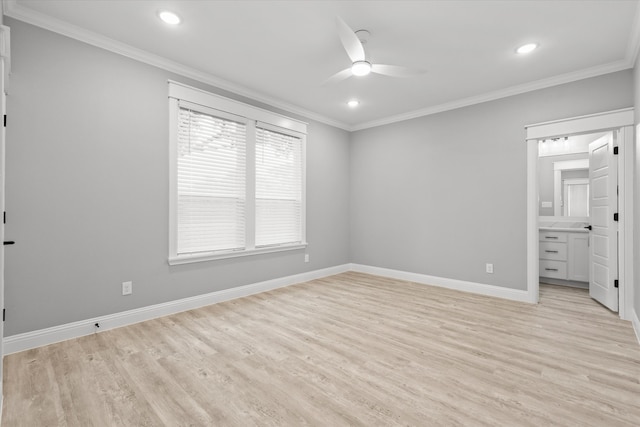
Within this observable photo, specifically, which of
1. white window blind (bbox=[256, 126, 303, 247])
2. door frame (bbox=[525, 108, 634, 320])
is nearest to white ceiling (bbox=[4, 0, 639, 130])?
door frame (bbox=[525, 108, 634, 320])

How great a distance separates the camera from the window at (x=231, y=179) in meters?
3.43

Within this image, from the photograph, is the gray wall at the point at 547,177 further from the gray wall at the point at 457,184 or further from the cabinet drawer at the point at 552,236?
the gray wall at the point at 457,184

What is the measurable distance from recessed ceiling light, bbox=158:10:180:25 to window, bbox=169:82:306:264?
32.4 inches

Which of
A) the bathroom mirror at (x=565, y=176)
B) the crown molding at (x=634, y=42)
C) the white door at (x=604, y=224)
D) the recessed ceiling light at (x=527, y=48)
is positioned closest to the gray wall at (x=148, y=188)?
the crown molding at (x=634, y=42)

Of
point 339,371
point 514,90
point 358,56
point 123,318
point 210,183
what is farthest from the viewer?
point 514,90

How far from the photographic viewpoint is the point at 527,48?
9.75 ft

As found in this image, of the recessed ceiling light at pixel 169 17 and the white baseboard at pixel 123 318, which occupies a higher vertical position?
the recessed ceiling light at pixel 169 17

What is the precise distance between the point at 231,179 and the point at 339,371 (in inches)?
106

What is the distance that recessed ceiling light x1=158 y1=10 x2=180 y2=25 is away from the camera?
2488 millimetres

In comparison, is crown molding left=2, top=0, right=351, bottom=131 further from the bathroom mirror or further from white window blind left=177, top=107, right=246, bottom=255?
the bathroom mirror

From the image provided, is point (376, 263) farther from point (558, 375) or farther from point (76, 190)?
point (76, 190)

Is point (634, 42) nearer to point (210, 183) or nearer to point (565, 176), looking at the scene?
point (565, 176)

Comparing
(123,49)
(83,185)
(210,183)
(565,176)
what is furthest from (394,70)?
(565,176)

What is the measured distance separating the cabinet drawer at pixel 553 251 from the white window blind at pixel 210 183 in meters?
4.82
